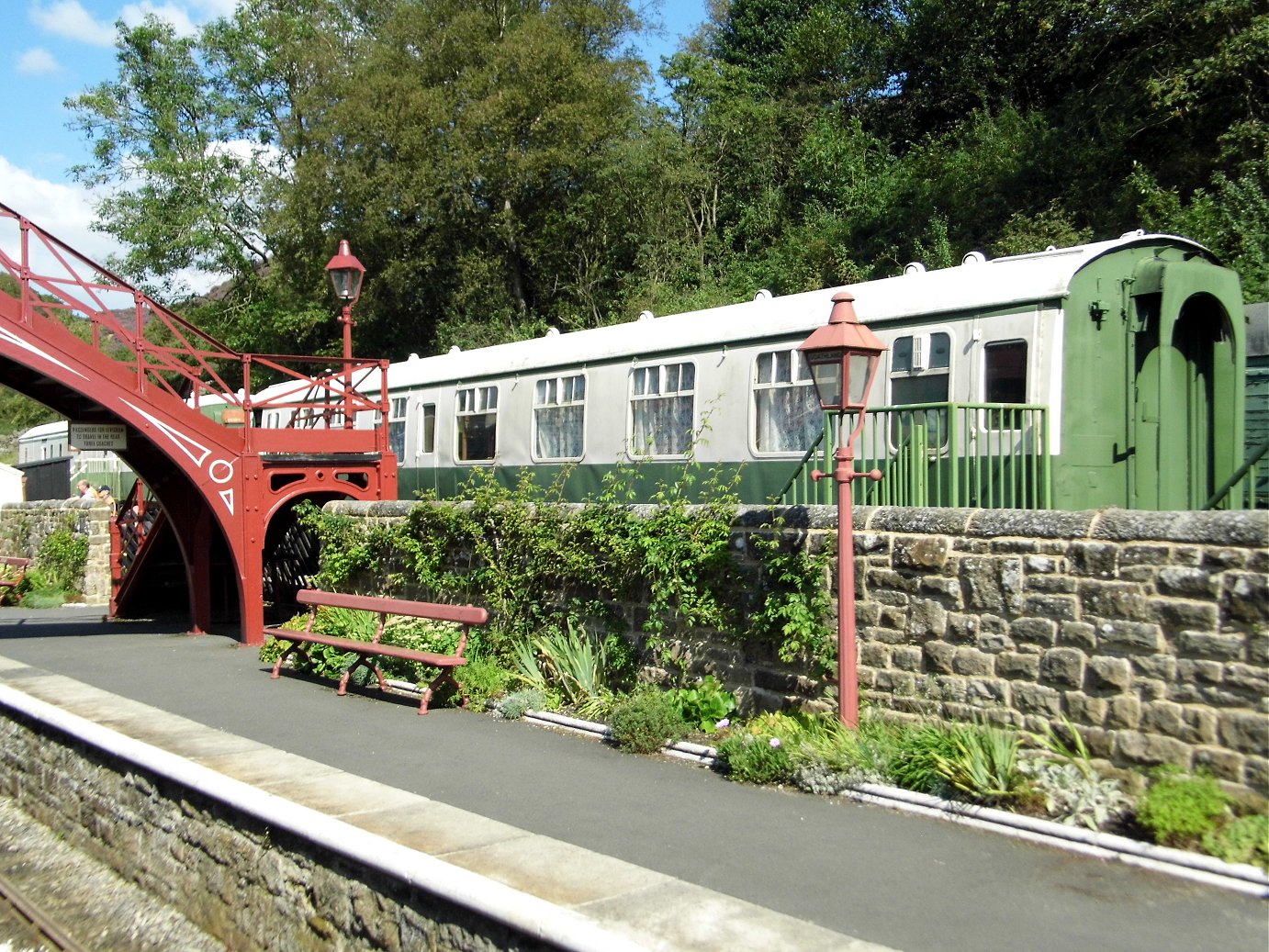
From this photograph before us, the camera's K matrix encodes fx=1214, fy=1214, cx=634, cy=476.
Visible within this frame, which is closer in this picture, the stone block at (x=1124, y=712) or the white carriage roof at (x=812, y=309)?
the stone block at (x=1124, y=712)

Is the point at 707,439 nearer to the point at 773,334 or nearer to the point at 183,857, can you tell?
the point at 773,334

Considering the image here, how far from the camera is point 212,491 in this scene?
1405cm

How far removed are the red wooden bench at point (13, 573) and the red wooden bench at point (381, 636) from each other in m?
12.1

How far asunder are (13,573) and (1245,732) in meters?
21.9

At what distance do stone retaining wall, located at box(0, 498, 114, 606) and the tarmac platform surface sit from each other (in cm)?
1261

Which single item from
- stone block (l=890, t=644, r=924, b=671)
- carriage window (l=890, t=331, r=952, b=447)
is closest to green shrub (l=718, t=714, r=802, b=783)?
stone block (l=890, t=644, r=924, b=671)

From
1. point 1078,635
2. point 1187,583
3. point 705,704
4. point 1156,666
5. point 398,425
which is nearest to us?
point 1187,583

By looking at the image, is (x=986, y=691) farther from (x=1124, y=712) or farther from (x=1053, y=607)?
(x=1124, y=712)

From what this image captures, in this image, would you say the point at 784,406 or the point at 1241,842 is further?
the point at 784,406

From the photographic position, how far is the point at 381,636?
37.4 ft

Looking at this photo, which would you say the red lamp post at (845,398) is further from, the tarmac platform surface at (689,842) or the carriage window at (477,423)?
the carriage window at (477,423)

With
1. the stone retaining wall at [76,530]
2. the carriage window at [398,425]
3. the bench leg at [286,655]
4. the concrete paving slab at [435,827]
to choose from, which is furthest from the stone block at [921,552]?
the stone retaining wall at [76,530]

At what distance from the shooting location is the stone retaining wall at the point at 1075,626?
6.07m

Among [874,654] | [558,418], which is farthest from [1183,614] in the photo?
[558,418]
